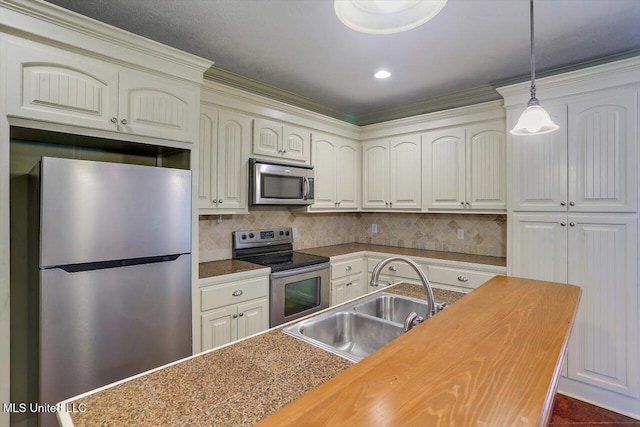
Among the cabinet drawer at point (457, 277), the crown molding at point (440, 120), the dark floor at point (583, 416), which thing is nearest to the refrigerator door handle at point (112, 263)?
the cabinet drawer at point (457, 277)

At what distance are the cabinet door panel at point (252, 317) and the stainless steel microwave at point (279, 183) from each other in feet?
2.77

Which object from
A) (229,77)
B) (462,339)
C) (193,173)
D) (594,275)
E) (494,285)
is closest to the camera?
(462,339)

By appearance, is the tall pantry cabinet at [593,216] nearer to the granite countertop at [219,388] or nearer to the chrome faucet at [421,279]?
the chrome faucet at [421,279]

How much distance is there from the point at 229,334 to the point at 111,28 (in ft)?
6.61

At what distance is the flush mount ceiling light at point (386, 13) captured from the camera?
101 centimetres

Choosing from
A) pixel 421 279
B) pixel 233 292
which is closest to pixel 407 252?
pixel 233 292

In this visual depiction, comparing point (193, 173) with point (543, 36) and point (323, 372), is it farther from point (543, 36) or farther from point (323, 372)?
point (543, 36)

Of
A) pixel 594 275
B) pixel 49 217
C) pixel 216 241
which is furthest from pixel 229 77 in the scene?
pixel 594 275

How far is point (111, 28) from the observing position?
168 centimetres

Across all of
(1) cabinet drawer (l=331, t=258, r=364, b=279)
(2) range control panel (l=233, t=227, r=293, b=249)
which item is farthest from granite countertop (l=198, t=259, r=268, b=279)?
(1) cabinet drawer (l=331, t=258, r=364, b=279)

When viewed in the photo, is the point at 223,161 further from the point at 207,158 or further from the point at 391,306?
the point at 391,306

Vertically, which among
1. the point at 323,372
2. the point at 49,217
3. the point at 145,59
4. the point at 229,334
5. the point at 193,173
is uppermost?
the point at 145,59

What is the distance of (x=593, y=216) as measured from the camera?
2225mm

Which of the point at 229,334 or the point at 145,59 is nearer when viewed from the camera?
the point at 145,59
